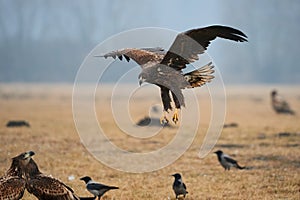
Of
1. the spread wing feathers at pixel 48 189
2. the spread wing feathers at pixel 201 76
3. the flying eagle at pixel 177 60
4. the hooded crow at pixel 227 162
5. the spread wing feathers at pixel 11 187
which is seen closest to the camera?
the spread wing feathers at pixel 11 187

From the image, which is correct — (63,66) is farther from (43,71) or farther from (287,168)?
(287,168)

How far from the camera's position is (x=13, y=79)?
91500 mm

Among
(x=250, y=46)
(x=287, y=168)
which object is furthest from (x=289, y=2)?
(x=287, y=168)

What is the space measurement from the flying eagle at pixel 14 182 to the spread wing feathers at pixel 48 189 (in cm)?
17

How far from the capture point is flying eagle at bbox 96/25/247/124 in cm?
844

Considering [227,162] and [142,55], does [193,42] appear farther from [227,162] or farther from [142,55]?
[227,162]

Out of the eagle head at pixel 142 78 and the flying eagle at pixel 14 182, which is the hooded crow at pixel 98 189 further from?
the eagle head at pixel 142 78

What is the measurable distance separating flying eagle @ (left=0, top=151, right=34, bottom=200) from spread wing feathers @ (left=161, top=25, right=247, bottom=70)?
303 centimetres

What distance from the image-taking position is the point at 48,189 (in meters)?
7.58

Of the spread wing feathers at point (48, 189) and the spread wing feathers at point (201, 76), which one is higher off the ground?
the spread wing feathers at point (201, 76)

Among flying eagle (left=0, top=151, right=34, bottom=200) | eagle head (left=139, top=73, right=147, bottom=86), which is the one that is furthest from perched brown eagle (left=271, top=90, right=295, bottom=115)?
flying eagle (left=0, top=151, right=34, bottom=200)

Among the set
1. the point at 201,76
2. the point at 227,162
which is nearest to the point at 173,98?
the point at 201,76

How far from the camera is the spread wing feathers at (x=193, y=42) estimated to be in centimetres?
830

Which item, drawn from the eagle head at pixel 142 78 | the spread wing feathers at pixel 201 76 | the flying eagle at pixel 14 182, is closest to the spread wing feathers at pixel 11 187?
the flying eagle at pixel 14 182
